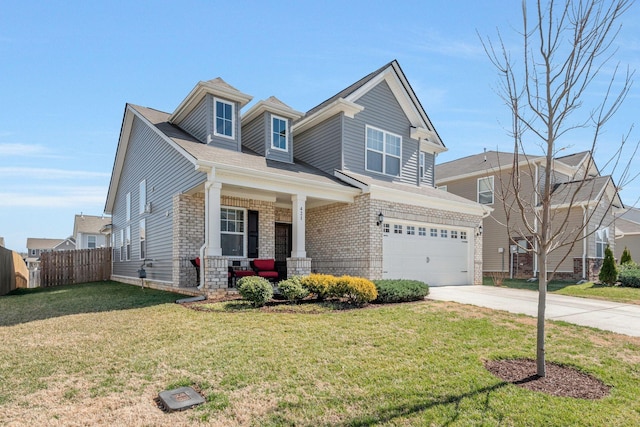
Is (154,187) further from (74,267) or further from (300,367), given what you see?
(300,367)

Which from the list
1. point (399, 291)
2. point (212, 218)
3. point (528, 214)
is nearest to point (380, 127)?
point (399, 291)

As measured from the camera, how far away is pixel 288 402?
157 inches

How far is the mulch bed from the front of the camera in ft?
14.3

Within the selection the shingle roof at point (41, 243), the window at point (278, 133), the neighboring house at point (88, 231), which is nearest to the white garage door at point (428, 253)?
the window at point (278, 133)

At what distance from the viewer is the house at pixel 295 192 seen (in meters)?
11.9

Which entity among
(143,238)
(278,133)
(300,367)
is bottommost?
(300,367)

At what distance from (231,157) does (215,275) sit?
397cm

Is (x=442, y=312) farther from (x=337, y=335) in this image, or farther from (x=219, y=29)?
(x=219, y=29)

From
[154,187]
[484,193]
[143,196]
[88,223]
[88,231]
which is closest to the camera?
[154,187]

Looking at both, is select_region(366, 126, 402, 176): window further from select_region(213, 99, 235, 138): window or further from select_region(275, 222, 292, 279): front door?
select_region(213, 99, 235, 138): window

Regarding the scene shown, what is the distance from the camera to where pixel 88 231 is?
133 feet

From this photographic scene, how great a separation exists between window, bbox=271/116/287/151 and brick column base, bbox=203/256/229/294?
18.8 feet

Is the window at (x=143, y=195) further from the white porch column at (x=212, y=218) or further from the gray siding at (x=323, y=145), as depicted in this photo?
the white porch column at (x=212, y=218)

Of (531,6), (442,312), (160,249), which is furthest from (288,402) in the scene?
(160,249)
